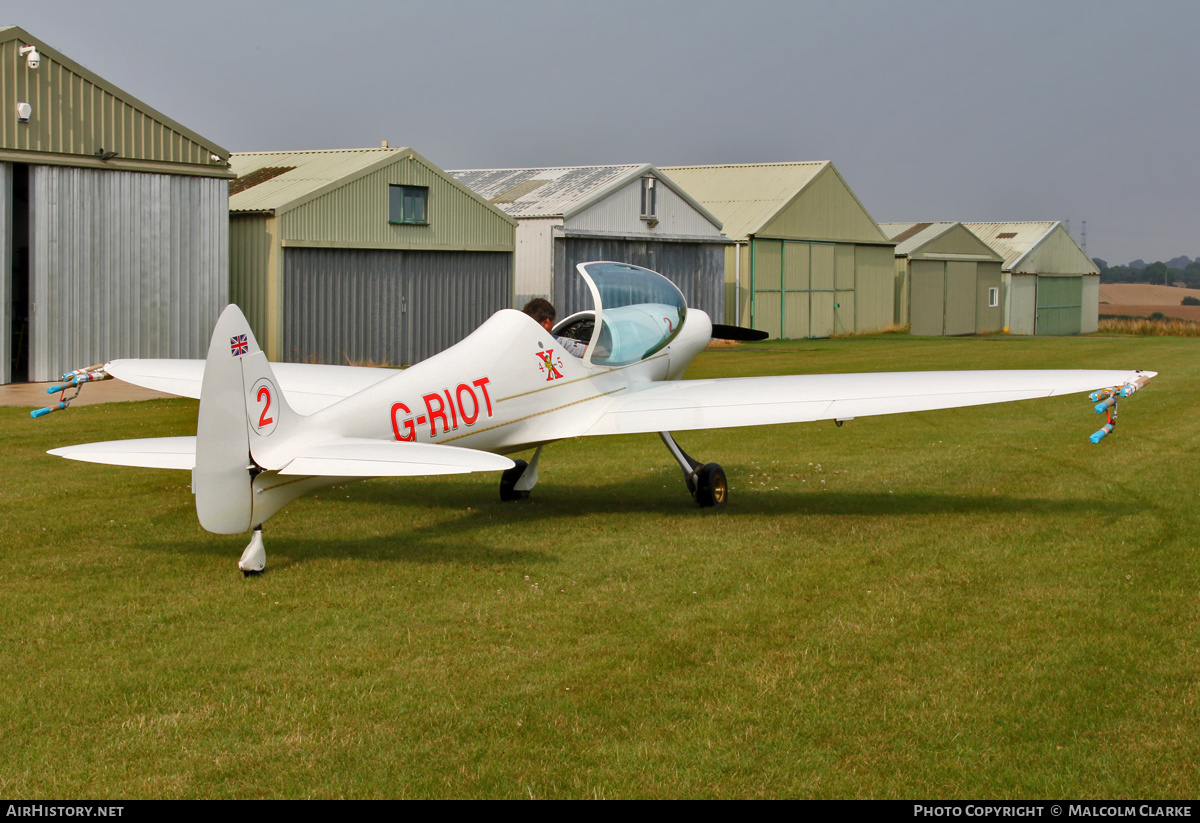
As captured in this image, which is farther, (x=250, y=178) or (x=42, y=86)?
(x=250, y=178)

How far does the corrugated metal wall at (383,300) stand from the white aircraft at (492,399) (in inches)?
496

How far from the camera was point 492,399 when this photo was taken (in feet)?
29.2

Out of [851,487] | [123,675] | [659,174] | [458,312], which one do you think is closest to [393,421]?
[123,675]

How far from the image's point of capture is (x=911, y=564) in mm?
7883

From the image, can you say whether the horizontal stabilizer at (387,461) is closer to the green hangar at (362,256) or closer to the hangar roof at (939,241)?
the green hangar at (362,256)

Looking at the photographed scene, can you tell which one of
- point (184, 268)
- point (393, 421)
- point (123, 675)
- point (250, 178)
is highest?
point (250, 178)

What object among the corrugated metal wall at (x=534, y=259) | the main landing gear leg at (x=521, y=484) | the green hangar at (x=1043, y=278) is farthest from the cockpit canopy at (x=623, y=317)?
the green hangar at (x=1043, y=278)

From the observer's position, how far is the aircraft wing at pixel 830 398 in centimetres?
906

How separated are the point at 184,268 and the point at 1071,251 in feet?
163

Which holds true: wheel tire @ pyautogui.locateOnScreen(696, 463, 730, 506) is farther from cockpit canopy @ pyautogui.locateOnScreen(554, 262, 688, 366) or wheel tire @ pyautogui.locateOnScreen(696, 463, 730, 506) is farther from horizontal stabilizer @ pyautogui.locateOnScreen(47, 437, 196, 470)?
horizontal stabilizer @ pyautogui.locateOnScreen(47, 437, 196, 470)

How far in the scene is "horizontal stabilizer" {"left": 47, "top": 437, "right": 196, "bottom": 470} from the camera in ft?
23.3

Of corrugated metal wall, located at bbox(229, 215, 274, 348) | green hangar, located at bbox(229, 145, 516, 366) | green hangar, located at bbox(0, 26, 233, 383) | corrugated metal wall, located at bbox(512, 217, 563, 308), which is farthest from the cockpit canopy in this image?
corrugated metal wall, located at bbox(512, 217, 563, 308)

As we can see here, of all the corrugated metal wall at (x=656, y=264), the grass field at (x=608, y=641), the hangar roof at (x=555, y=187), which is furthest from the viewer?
the hangar roof at (x=555, y=187)

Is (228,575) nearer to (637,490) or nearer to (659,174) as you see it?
(637,490)
